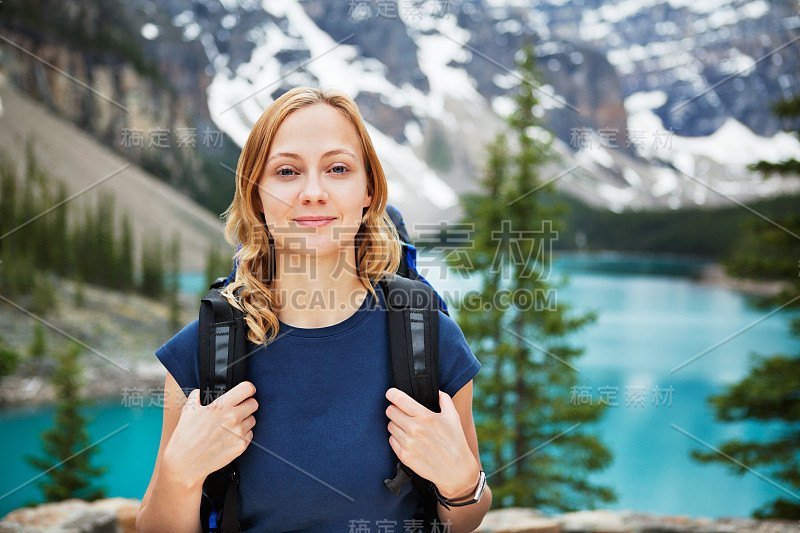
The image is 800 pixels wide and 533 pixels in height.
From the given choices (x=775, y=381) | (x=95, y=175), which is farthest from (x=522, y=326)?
(x=95, y=175)

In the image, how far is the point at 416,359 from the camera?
1.26 m

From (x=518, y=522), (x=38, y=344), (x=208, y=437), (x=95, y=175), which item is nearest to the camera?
(x=208, y=437)

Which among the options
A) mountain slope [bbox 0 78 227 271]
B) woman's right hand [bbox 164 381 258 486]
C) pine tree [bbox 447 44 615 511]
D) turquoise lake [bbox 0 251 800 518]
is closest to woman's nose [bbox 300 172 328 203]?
woman's right hand [bbox 164 381 258 486]

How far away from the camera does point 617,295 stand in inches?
2530

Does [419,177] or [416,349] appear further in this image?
[419,177]

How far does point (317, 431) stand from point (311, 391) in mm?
91

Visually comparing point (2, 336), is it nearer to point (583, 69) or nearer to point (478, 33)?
point (478, 33)

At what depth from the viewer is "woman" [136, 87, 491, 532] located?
3.90ft

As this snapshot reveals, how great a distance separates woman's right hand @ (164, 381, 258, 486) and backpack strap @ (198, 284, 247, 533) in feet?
0.18

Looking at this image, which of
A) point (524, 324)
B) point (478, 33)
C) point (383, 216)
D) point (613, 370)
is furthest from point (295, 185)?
point (478, 33)

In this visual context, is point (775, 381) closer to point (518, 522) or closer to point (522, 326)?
point (522, 326)

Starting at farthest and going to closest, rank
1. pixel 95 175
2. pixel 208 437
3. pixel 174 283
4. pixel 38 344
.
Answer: pixel 95 175
pixel 174 283
pixel 38 344
pixel 208 437

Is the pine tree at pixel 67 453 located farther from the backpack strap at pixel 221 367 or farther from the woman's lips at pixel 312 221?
the woman's lips at pixel 312 221

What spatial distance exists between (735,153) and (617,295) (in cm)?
11040
